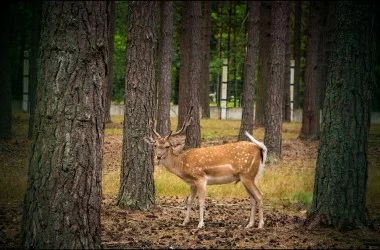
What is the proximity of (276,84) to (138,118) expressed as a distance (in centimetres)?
751

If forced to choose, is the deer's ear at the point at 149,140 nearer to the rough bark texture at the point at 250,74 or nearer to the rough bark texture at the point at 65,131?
the rough bark texture at the point at 65,131

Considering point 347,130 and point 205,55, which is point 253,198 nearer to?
point 347,130

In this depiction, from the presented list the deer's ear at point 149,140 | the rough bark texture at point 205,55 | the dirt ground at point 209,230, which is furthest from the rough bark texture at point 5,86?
the rough bark texture at point 205,55

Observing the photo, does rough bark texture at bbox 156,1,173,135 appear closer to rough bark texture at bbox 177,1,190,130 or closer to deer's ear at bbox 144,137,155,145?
rough bark texture at bbox 177,1,190,130

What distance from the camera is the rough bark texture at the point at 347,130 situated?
23.0ft

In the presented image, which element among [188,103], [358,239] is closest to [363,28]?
[358,239]

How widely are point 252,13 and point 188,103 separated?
3841mm

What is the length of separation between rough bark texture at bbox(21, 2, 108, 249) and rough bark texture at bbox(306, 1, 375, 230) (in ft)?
10.9

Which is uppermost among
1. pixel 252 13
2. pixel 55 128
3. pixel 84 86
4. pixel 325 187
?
pixel 252 13

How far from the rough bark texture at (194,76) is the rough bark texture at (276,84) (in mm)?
2197

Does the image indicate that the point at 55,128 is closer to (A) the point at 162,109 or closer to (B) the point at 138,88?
(B) the point at 138,88

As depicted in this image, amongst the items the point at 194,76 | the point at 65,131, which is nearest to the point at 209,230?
the point at 65,131

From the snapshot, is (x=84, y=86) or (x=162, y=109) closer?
(x=84, y=86)

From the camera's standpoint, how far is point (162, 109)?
16938 mm
